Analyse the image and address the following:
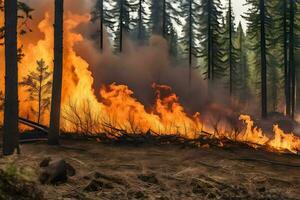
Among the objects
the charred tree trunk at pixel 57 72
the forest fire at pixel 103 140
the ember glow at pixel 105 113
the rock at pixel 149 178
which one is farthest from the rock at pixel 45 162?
the ember glow at pixel 105 113

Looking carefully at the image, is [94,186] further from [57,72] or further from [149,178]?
[57,72]

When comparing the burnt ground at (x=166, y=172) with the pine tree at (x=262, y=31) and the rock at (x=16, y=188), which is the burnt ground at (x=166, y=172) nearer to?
the rock at (x=16, y=188)

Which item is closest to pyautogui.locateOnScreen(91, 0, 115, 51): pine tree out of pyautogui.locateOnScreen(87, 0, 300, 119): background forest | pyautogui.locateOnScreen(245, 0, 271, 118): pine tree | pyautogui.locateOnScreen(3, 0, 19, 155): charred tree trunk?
pyautogui.locateOnScreen(87, 0, 300, 119): background forest

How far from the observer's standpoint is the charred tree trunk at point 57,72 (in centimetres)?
1432

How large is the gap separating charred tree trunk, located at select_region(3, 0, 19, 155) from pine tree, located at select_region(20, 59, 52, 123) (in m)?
8.28

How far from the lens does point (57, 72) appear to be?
1449 centimetres

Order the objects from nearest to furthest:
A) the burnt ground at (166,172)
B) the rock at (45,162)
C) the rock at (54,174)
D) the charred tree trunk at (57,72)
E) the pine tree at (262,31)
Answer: the rock at (54,174), the burnt ground at (166,172), the rock at (45,162), the charred tree trunk at (57,72), the pine tree at (262,31)

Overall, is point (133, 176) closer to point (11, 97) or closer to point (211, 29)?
point (11, 97)

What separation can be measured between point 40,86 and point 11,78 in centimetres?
871

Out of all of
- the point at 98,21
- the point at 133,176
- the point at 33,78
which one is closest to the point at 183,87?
the point at 98,21

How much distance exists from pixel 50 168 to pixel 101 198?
131 centimetres

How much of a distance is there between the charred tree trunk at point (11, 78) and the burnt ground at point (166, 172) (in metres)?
1.20

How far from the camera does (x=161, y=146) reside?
14133 mm

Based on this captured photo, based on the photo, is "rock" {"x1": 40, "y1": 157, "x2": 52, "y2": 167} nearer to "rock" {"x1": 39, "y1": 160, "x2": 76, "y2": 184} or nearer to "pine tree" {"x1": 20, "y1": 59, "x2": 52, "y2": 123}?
"rock" {"x1": 39, "y1": 160, "x2": 76, "y2": 184}
